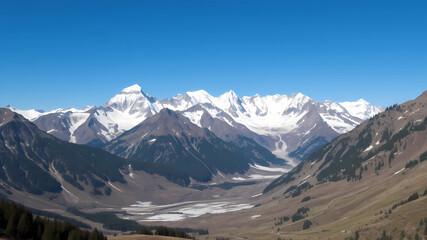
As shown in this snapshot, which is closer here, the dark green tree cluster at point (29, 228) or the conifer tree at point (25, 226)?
the conifer tree at point (25, 226)

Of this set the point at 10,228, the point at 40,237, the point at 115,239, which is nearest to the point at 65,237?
the point at 40,237

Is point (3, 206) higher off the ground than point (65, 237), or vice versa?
point (3, 206)

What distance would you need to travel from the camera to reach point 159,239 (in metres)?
182

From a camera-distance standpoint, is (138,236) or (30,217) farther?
(138,236)

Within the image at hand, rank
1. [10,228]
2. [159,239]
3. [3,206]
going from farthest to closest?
[159,239] → [3,206] → [10,228]

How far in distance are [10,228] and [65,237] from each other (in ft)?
55.8

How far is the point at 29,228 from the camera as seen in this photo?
470 ft

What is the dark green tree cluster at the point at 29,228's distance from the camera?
141 m

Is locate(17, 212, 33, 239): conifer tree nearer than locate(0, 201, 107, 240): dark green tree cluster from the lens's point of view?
Yes

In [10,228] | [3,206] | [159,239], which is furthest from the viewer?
[159,239]

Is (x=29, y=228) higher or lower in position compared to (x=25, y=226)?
lower

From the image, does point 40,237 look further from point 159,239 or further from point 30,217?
point 159,239

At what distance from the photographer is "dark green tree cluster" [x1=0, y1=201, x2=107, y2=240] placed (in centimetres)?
14060

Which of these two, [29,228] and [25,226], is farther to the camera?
[29,228]
